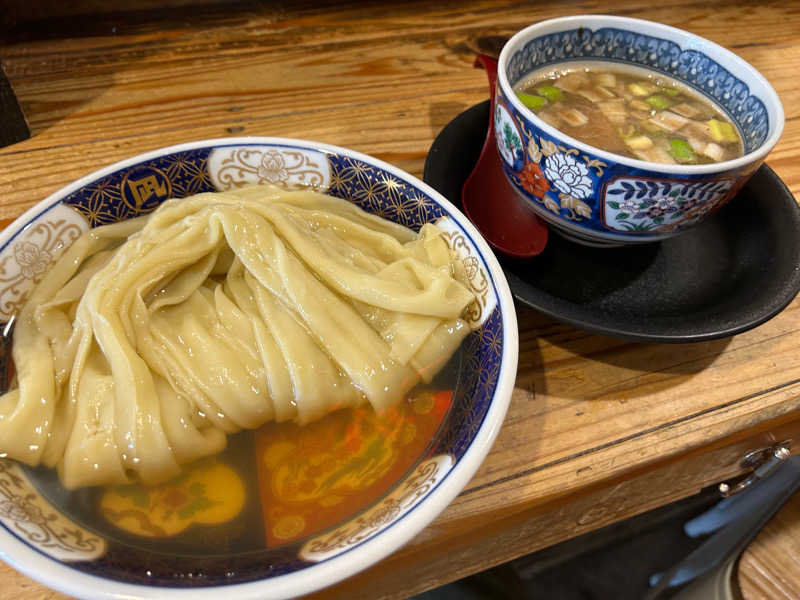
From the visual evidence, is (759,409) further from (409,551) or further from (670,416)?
(409,551)

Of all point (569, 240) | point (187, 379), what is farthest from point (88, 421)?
point (569, 240)

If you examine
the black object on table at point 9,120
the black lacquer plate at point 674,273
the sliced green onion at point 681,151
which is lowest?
the black lacquer plate at point 674,273

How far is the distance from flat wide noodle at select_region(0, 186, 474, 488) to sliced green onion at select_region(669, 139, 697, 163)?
451mm

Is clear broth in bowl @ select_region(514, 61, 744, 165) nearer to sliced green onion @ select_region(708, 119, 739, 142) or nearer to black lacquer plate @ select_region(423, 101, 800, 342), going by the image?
sliced green onion @ select_region(708, 119, 739, 142)

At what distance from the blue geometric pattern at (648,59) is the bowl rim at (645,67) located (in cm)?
1

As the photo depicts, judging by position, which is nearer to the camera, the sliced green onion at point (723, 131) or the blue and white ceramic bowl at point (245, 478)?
the blue and white ceramic bowl at point (245, 478)

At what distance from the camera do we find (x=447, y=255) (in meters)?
0.95

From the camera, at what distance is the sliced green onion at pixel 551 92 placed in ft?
3.63

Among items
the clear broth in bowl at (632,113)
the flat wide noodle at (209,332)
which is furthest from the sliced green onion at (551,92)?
the flat wide noodle at (209,332)

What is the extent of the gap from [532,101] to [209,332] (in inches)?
28.3

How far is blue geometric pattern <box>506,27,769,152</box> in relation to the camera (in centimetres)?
104

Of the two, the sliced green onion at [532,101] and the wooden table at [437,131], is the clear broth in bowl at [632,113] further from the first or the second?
the wooden table at [437,131]

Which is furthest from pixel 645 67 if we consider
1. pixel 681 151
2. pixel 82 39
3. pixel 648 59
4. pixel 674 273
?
pixel 82 39

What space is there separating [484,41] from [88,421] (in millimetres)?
1558
